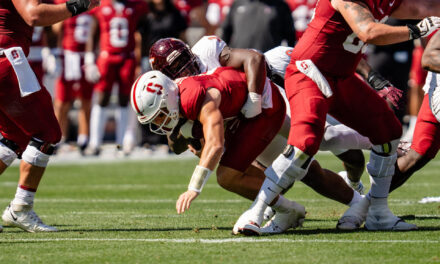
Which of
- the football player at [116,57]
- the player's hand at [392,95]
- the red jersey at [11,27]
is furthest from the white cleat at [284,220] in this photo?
the football player at [116,57]

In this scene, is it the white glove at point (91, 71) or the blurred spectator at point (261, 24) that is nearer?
the blurred spectator at point (261, 24)

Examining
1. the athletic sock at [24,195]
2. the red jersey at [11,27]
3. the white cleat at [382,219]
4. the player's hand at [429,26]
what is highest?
the player's hand at [429,26]

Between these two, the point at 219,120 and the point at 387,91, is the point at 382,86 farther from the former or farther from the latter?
the point at 219,120

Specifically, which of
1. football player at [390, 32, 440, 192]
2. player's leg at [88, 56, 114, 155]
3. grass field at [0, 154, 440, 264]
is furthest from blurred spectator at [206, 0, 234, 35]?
football player at [390, 32, 440, 192]

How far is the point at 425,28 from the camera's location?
17.5 feet

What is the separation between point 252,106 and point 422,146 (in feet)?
4.34

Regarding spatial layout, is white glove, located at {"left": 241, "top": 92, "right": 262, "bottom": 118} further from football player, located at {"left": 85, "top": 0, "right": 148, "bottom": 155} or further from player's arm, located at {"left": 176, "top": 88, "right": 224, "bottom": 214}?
football player, located at {"left": 85, "top": 0, "right": 148, "bottom": 155}

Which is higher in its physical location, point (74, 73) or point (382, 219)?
point (382, 219)

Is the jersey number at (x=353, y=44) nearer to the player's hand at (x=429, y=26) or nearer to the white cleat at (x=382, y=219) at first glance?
the player's hand at (x=429, y=26)

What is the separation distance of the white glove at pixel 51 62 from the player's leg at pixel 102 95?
65cm

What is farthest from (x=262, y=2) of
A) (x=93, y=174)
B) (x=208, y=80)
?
(x=208, y=80)

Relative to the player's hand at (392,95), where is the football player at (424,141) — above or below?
below

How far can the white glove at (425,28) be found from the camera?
17.4ft

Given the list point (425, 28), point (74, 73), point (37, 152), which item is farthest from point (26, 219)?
point (74, 73)
